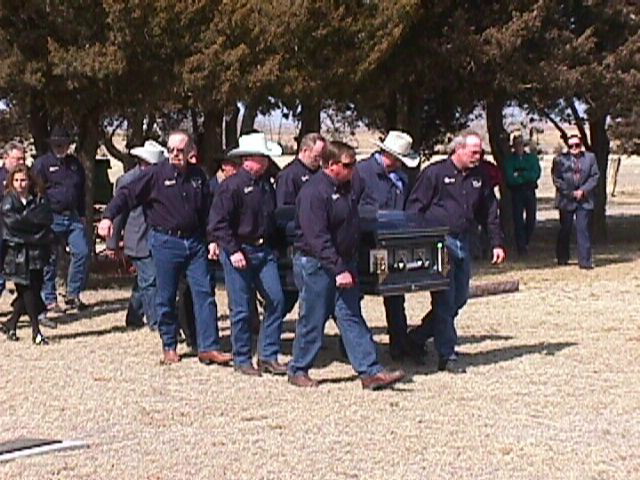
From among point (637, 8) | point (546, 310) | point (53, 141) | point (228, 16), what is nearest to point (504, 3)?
point (637, 8)

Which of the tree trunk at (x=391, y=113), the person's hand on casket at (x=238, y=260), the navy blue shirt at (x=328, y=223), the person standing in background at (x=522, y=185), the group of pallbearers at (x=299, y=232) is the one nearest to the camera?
the navy blue shirt at (x=328, y=223)

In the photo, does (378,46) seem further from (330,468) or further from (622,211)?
(622,211)

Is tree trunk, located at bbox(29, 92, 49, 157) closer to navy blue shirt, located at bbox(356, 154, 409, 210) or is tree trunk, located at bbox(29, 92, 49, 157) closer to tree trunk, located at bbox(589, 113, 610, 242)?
navy blue shirt, located at bbox(356, 154, 409, 210)

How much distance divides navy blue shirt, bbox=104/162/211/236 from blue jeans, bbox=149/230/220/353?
0.11m

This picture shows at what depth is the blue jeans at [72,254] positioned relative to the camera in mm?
14578

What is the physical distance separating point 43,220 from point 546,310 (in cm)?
544

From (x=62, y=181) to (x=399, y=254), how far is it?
524 centimetres

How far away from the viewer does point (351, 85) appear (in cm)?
1877

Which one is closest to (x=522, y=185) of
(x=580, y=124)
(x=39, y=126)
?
(x=580, y=124)

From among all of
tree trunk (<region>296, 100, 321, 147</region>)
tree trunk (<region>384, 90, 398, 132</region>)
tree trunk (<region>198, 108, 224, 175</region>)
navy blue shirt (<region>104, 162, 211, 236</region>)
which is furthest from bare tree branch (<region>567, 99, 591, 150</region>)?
navy blue shirt (<region>104, 162, 211, 236</region>)

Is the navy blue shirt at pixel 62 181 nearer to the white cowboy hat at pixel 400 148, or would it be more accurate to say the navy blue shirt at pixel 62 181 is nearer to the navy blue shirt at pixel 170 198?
the navy blue shirt at pixel 170 198

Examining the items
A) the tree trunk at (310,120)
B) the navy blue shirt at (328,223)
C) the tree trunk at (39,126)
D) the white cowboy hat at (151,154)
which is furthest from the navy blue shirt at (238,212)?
the tree trunk at (310,120)

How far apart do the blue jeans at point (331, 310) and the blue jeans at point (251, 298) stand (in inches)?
23.4

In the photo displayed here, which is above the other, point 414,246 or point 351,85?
point 351,85
